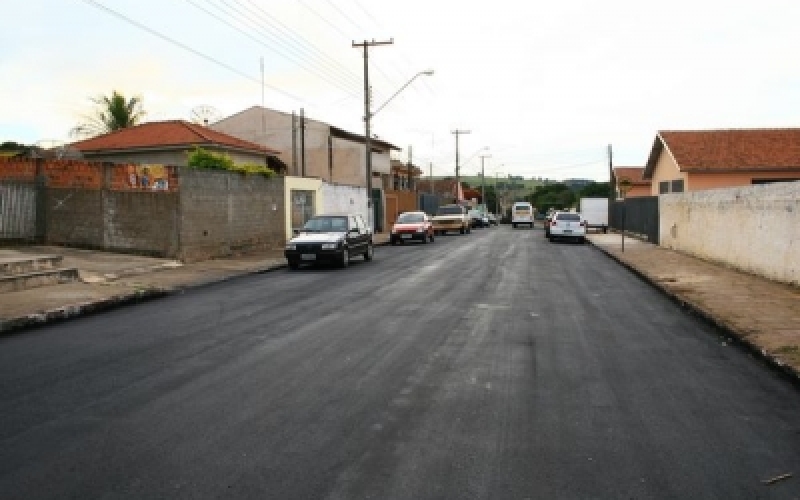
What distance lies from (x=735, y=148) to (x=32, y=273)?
3368cm

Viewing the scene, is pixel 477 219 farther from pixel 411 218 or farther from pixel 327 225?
pixel 327 225

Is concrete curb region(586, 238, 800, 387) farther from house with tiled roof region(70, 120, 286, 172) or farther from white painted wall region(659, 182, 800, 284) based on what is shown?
house with tiled roof region(70, 120, 286, 172)

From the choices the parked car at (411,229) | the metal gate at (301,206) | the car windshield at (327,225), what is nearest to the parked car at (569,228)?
the parked car at (411,229)

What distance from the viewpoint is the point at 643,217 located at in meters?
33.8

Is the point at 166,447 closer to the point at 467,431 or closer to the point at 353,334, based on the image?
the point at 467,431

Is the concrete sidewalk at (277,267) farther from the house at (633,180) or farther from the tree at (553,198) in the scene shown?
the tree at (553,198)

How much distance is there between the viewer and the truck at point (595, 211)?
50.7 metres

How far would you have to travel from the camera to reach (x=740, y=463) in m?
4.36

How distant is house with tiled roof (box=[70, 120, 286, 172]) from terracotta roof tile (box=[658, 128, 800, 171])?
74.3 feet

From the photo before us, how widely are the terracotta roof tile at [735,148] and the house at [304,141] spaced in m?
21.4

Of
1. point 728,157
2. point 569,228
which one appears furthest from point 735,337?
point 728,157

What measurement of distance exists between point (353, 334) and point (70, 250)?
1286 centimetres

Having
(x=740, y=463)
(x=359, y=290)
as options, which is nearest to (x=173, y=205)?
(x=359, y=290)

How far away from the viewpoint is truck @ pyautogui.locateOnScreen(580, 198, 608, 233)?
166 ft
